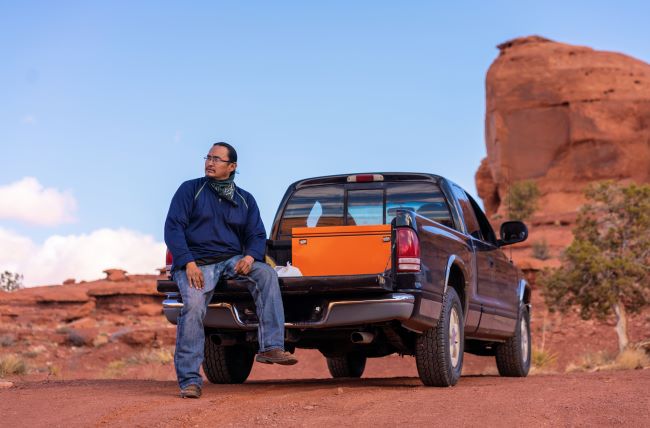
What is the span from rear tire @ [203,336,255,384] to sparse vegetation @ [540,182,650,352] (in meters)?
16.1

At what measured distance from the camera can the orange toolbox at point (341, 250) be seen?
7.51m

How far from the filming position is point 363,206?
339 inches

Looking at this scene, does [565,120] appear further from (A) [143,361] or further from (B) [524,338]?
(B) [524,338]

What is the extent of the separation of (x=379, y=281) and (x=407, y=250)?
0.37 meters

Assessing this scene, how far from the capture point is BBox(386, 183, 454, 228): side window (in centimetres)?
858

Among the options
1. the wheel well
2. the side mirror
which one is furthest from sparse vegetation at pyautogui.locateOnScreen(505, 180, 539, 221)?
the wheel well

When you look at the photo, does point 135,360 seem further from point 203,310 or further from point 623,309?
point 203,310

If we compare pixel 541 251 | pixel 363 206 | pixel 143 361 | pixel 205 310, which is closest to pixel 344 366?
pixel 363 206

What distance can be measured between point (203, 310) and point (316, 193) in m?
2.40

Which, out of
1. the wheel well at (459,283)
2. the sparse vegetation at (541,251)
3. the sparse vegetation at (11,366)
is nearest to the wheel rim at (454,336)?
the wheel well at (459,283)

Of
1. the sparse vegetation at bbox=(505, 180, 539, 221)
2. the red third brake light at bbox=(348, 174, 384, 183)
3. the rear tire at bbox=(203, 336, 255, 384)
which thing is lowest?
the rear tire at bbox=(203, 336, 255, 384)

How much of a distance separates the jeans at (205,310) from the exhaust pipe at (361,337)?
759 mm

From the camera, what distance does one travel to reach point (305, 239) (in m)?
7.73

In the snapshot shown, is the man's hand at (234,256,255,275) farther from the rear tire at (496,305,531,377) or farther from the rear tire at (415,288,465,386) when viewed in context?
the rear tire at (496,305,531,377)
